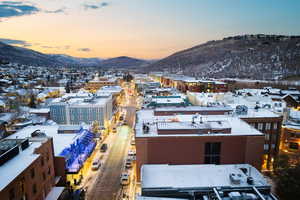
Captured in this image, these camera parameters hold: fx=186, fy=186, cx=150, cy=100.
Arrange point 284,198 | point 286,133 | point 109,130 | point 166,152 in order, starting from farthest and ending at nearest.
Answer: point 109,130 → point 286,133 → point 166,152 → point 284,198

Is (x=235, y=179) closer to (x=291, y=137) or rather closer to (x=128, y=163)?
(x=128, y=163)

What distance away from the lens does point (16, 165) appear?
18750mm

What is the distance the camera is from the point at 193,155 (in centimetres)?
2206

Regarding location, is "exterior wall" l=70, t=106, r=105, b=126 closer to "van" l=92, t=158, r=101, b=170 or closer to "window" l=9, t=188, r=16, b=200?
"van" l=92, t=158, r=101, b=170

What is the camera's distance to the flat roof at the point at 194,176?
16.8 meters

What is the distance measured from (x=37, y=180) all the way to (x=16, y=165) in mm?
3317

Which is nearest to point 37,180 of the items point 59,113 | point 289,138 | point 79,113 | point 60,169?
point 60,169

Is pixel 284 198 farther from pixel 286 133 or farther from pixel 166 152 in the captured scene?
pixel 286 133

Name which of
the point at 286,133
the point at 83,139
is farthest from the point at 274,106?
the point at 83,139

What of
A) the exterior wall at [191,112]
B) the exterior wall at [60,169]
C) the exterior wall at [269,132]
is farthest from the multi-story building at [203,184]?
the exterior wall at [60,169]

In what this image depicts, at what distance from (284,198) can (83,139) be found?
1189 inches

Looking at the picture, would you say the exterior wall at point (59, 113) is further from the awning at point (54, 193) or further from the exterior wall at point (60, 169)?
the awning at point (54, 193)

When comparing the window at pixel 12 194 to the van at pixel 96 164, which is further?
the van at pixel 96 164

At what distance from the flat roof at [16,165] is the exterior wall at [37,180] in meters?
0.34
